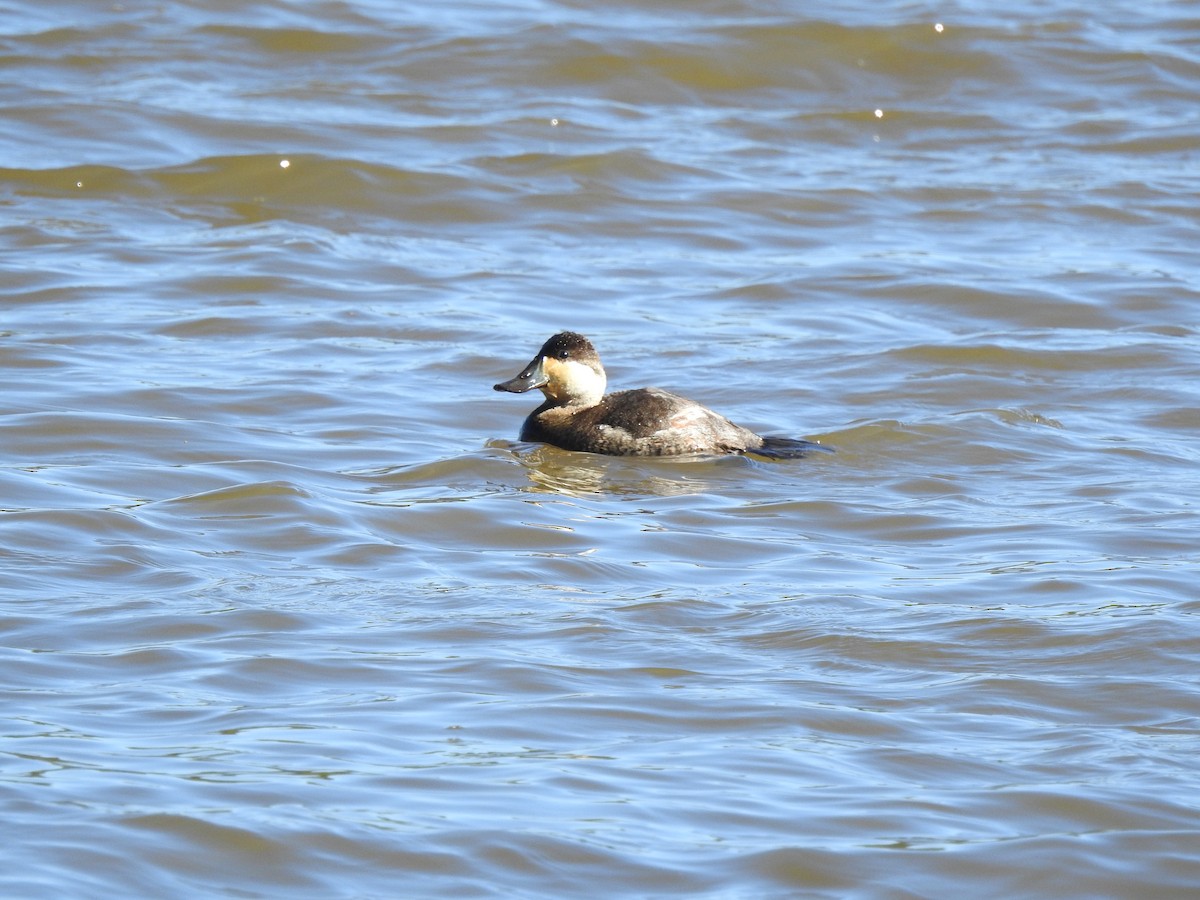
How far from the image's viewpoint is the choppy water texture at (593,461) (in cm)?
461

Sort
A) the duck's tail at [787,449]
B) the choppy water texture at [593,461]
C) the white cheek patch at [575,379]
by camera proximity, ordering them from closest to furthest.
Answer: the choppy water texture at [593,461] < the duck's tail at [787,449] < the white cheek patch at [575,379]

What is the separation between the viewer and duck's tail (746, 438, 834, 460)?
8773 mm

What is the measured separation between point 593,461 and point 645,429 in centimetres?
30

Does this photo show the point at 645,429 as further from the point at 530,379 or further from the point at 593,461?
the point at 530,379

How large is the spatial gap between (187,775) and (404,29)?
1419 cm

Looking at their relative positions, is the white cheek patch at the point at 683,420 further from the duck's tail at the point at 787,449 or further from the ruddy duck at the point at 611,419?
the duck's tail at the point at 787,449

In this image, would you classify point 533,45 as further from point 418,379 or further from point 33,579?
point 33,579

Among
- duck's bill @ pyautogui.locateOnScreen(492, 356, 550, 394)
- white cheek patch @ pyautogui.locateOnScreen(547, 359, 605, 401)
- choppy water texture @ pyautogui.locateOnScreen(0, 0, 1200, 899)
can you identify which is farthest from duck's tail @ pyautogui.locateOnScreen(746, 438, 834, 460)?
duck's bill @ pyautogui.locateOnScreen(492, 356, 550, 394)

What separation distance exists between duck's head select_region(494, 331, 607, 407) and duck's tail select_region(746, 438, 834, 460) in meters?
0.99

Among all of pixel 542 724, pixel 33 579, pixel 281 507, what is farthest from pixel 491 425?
pixel 542 724

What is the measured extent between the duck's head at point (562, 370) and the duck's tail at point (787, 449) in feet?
3.23

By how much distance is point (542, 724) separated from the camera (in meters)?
5.18

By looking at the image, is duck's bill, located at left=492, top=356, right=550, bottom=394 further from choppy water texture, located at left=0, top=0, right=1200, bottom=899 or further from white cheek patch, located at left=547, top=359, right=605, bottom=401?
choppy water texture, located at left=0, top=0, right=1200, bottom=899

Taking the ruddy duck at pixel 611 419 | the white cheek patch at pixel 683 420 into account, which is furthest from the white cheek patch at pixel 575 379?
the white cheek patch at pixel 683 420
